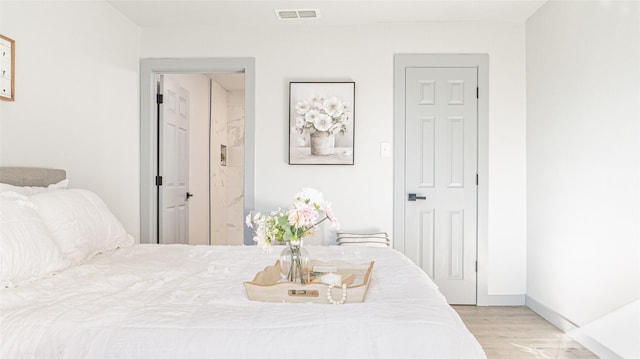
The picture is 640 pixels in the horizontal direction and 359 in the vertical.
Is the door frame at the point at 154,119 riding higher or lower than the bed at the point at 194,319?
higher

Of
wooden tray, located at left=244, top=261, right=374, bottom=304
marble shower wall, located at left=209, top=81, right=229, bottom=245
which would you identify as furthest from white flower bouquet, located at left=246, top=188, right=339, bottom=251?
marble shower wall, located at left=209, top=81, right=229, bottom=245

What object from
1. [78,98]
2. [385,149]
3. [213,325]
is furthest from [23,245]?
[385,149]

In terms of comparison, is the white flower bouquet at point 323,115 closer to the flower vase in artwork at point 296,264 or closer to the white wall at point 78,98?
the white wall at point 78,98

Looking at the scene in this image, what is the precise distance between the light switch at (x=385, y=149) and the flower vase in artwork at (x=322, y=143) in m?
0.43

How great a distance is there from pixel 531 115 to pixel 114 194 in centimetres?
349

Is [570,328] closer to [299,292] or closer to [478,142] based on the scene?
[478,142]

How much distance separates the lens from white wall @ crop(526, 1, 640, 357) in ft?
7.38

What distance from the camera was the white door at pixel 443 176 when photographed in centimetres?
361

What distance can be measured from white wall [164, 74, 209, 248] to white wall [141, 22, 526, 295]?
3.34ft

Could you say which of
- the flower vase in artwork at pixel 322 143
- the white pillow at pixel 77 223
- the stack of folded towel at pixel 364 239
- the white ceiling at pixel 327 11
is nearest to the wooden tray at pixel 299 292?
the white pillow at pixel 77 223

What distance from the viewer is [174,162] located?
4129 mm

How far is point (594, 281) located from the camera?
101 inches

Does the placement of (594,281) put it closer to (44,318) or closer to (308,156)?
(308,156)

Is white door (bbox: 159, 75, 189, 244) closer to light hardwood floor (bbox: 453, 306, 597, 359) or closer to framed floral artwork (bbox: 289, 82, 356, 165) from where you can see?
framed floral artwork (bbox: 289, 82, 356, 165)
